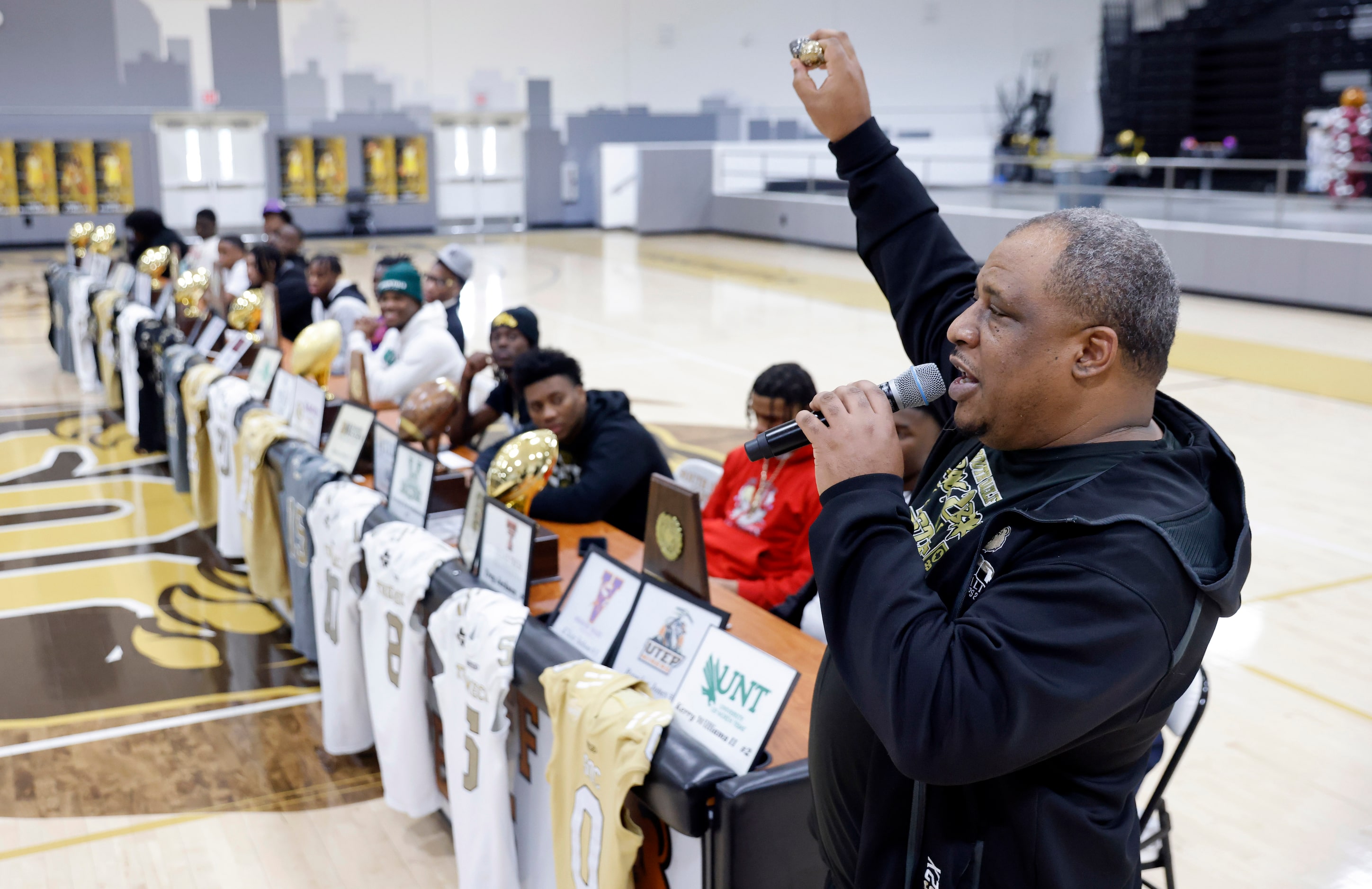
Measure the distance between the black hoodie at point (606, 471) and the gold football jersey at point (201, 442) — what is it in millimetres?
2199

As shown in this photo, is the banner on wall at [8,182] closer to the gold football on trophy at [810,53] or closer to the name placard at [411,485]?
the name placard at [411,485]

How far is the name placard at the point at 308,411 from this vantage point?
4340 millimetres

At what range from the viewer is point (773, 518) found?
339 cm

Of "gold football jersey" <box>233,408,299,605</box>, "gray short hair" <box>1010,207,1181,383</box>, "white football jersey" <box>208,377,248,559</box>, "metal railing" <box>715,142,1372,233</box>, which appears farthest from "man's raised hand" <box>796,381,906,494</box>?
"metal railing" <box>715,142,1372,233</box>

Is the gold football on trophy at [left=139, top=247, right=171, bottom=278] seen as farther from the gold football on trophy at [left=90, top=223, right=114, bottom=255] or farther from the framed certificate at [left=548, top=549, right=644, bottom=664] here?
the framed certificate at [left=548, top=549, right=644, bottom=664]

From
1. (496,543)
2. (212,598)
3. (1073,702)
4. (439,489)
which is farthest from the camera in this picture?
(212,598)

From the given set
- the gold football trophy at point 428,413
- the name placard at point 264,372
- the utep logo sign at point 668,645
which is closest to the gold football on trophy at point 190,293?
the name placard at point 264,372

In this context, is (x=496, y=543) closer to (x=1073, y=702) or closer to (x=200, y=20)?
(x=1073, y=702)

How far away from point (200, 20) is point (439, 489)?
18452 millimetres

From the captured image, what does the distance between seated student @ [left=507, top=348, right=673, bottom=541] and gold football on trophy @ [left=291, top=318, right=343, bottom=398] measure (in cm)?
141

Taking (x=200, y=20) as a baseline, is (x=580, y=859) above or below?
below

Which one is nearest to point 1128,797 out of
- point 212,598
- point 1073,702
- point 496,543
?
point 1073,702

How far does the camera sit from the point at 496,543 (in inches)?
114

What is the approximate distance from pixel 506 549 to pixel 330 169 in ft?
62.9
